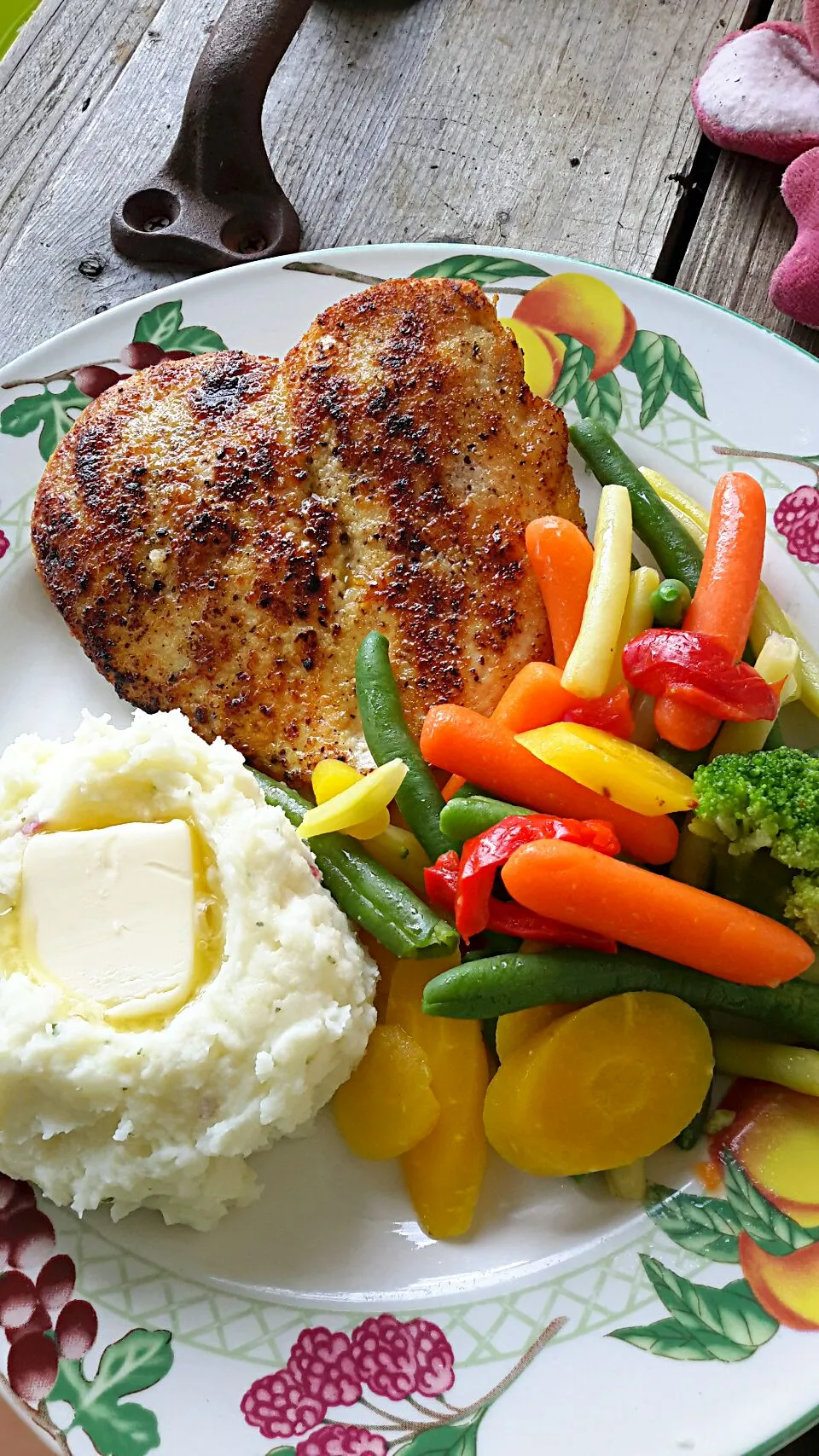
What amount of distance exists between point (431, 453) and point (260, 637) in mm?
780

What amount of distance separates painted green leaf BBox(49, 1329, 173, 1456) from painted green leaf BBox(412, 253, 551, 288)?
3.49 metres

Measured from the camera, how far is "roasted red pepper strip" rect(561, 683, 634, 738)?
3217 millimetres

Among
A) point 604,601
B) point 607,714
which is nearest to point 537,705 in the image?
point 607,714

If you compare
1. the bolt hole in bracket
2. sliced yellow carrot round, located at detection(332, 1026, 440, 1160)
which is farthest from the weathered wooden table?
sliced yellow carrot round, located at detection(332, 1026, 440, 1160)

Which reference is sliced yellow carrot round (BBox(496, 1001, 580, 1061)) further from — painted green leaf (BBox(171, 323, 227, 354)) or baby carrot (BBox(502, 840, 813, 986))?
painted green leaf (BBox(171, 323, 227, 354))

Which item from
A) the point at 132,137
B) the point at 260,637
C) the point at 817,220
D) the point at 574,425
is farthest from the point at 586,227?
the point at 260,637

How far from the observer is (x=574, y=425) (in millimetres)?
3822

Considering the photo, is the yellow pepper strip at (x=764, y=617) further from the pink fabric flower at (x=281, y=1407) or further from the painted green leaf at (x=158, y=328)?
the pink fabric flower at (x=281, y=1407)

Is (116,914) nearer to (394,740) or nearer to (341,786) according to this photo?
(341,786)

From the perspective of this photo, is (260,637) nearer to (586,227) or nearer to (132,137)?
(586,227)

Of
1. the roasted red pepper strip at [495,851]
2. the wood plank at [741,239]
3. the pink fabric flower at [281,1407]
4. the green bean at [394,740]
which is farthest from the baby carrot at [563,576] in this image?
the pink fabric flower at [281,1407]

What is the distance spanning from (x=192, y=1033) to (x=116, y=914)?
0.39 m

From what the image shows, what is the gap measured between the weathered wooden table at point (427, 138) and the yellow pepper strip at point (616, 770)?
2323 mm

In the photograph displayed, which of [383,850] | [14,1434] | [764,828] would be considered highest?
[764,828]
